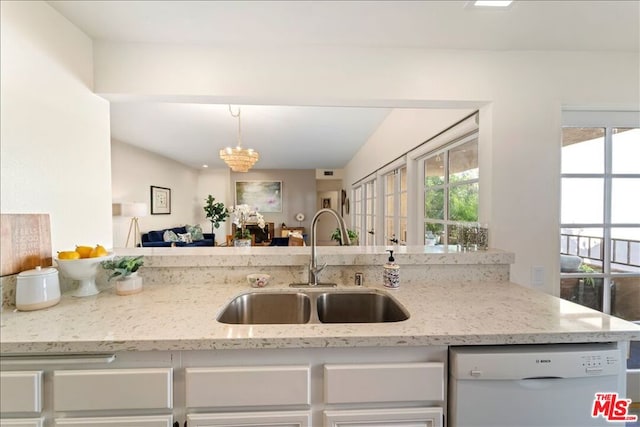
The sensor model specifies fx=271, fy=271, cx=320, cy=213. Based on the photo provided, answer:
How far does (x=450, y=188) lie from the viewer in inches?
88.1

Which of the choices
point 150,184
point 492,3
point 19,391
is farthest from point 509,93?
point 150,184

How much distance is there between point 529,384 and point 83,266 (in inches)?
70.9

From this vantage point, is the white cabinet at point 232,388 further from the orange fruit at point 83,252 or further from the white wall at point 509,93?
the white wall at point 509,93

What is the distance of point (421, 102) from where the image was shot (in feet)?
5.50

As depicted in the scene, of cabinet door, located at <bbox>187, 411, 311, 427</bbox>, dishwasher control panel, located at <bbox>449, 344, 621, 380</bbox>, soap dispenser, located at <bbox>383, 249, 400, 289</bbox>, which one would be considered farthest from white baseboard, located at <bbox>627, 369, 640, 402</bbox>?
cabinet door, located at <bbox>187, 411, 311, 427</bbox>

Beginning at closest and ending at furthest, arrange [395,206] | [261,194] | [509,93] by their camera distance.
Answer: [509,93]
[395,206]
[261,194]

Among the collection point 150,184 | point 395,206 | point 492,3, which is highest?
point 492,3

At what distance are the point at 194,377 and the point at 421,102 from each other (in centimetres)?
178

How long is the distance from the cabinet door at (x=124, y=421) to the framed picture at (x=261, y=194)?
7.18 metres

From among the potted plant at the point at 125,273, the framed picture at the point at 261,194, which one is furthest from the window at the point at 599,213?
the framed picture at the point at 261,194

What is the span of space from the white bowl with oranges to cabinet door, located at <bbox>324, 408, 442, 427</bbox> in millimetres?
1183

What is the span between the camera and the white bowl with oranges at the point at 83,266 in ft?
3.91

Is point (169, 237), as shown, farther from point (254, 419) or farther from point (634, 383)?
point (634, 383)

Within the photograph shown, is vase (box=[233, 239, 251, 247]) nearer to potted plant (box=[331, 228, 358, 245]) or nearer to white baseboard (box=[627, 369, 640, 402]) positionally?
potted plant (box=[331, 228, 358, 245])
